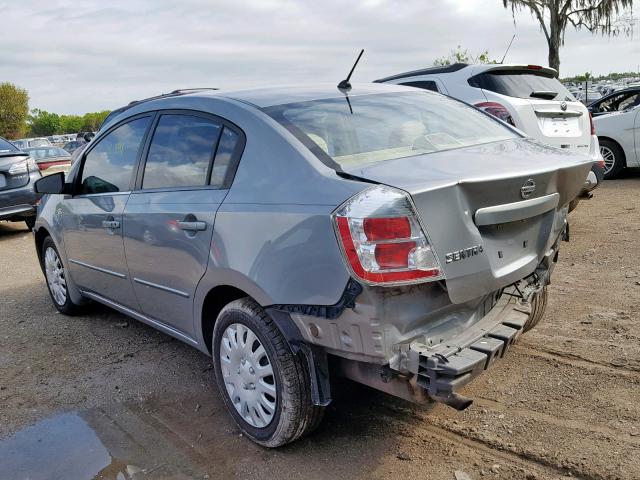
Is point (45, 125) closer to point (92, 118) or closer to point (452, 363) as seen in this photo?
point (92, 118)

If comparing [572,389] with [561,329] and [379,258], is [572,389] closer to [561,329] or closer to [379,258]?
[561,329]

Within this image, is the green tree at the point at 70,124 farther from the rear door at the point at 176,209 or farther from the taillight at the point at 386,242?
the taillight at the point at 386,242

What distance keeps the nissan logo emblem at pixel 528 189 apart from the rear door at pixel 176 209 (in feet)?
4.60

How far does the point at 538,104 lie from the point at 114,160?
4.39 m

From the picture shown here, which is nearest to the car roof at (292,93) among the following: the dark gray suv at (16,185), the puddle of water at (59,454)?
the puddle of water at (59,454)

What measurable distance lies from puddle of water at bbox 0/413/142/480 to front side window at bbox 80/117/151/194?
1.52m

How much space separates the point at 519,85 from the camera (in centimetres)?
664

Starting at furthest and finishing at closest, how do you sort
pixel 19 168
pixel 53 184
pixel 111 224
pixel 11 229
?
pixel 11 229
pixel 19 168
pixel 53 184
pixel 111 224

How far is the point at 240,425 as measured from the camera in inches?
124

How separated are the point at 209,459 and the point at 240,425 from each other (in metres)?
0.24

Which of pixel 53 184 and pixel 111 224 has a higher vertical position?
pixel 53 184

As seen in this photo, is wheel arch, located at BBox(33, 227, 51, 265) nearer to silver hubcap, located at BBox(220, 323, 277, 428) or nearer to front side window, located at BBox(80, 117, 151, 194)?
front side window, located at BBox(80, 117, 151, 194)

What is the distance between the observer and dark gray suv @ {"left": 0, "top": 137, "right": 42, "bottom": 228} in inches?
360

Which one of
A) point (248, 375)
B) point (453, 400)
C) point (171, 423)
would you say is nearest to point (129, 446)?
point (171, 423)
